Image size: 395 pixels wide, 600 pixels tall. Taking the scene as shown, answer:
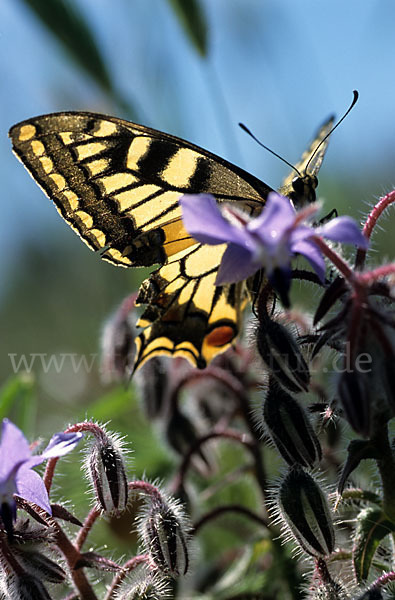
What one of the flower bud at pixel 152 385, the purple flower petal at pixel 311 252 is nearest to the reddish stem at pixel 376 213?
the purple flower petal at pixel 311 252

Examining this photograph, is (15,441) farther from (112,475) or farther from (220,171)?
(220,171)

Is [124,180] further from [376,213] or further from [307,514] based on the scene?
[307,514]

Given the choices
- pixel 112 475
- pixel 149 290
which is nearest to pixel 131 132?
pixel 149 290

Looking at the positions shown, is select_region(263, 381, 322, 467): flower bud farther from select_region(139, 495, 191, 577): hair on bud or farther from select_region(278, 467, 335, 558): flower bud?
select_region(139, 495, 191, 577): hair on bud

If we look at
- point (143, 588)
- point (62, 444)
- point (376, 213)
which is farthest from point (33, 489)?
point (376, 213)

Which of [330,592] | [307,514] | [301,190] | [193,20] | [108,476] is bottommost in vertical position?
[330,592]
